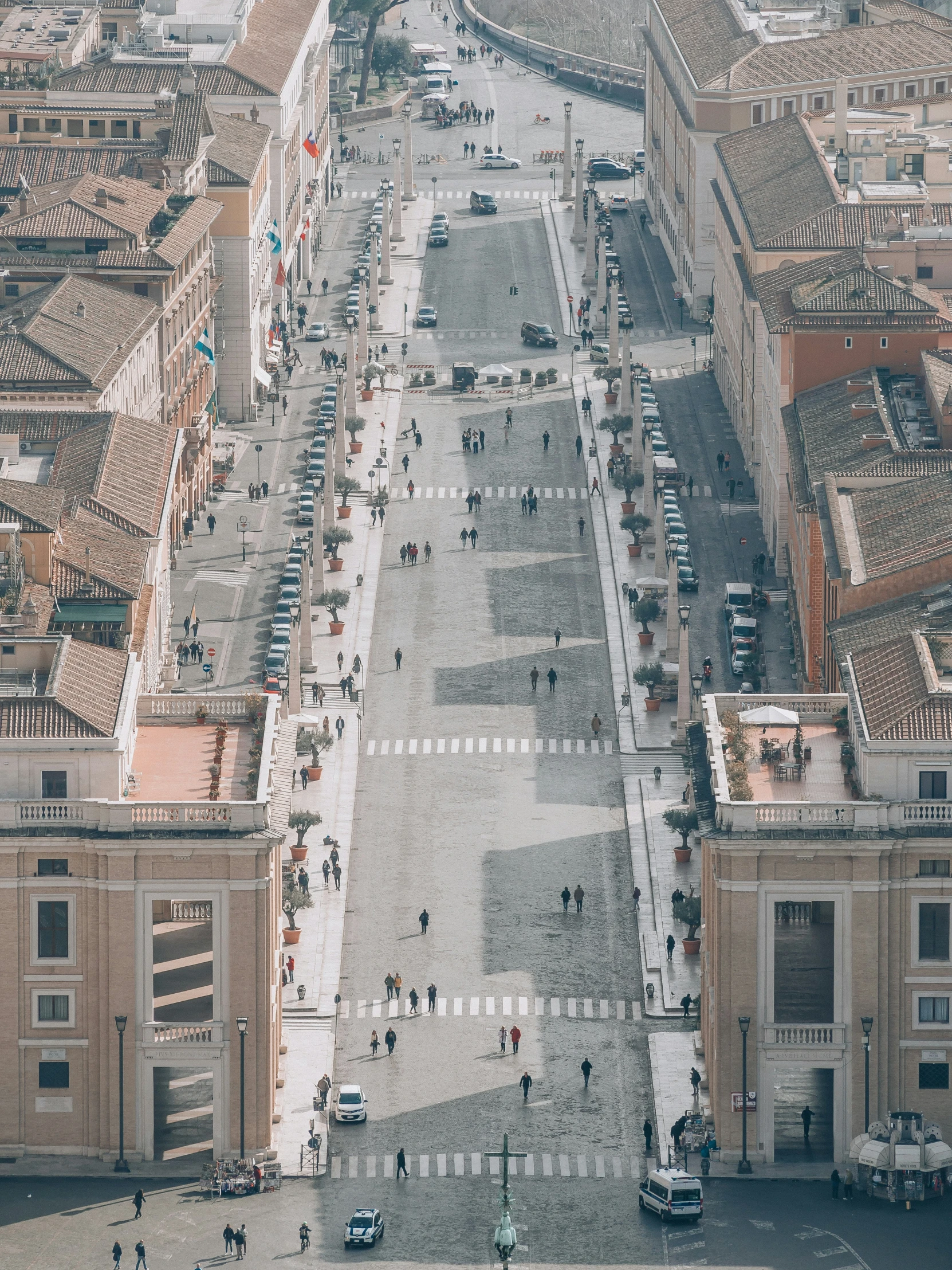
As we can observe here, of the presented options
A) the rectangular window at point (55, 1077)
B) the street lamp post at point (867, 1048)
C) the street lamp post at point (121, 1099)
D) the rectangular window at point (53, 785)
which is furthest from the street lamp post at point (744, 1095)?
the rectangular window at point (53, 785)

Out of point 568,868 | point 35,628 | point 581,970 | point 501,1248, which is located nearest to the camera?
point 501,1248

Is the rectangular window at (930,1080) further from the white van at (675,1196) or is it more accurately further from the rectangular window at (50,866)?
the rectangular window at (50,866)

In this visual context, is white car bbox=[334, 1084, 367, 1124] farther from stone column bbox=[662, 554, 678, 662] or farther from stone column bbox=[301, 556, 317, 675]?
stone column bbox=[662, 554, 678, 662]

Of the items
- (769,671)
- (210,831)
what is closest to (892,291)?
(769,671)

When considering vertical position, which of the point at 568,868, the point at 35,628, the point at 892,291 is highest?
the point at 892,291

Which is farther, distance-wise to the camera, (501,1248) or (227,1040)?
(227,1040)

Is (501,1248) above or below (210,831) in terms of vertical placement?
below

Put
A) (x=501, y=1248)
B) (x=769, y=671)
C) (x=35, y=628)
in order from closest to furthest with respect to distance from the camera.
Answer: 1. (x=501, y=1248)
2. (x=35, y=628)
3. (x=769, y=671)

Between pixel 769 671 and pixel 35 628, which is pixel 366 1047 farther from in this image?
pixel 769 671

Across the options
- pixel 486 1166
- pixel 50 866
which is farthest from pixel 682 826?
pixel 50 866
